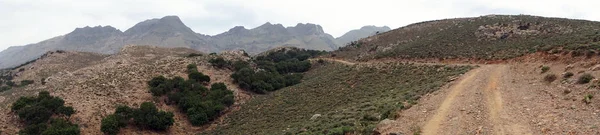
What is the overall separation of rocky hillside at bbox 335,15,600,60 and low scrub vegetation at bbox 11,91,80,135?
3916 cm

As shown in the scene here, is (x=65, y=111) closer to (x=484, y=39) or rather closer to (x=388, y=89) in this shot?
(x=388, y=89)

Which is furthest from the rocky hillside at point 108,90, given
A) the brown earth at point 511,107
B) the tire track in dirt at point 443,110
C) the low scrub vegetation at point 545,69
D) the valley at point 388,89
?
the low scrub vegetation at point 545,69

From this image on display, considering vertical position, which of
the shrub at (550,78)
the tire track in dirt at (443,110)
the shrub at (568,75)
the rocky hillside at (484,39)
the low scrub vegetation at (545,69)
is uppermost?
the rocky hillside at (484,39)

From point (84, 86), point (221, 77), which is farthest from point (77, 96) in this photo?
point (221, 77)

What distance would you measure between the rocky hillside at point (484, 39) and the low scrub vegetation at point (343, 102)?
326 inches

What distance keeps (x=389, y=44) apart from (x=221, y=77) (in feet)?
104

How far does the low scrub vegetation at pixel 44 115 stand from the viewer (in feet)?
92.8

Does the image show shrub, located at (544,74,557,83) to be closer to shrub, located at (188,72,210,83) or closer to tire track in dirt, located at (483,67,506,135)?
tire track in dirt, located at (483,67,506,135)

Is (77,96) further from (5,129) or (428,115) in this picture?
(428,115)

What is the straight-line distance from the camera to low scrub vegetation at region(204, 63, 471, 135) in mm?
20781

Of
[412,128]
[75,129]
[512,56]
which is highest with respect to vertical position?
[512,56]

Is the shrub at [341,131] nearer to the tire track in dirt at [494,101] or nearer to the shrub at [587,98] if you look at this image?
the tire track in dirt at [494,101]

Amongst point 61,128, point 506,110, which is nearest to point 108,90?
point 61,128

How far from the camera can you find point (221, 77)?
51.8 meters
